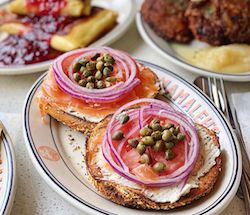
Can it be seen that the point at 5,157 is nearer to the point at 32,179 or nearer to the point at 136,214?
the point at 32,179

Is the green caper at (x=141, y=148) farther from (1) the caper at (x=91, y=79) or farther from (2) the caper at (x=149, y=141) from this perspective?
(1) the caper at (x=91, y=79)

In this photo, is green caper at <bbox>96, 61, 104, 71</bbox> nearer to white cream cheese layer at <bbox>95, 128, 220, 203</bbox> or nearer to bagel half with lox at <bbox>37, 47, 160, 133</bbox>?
bagel half with lox at <bbox>37, 47, 160, 133</bbox>

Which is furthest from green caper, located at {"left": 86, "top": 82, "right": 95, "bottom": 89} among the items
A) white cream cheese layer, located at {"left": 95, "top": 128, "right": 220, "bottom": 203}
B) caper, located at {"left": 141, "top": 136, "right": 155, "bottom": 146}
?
caper, located at {"left": 141, "top": 136, "right": 155, "bottom": 146}

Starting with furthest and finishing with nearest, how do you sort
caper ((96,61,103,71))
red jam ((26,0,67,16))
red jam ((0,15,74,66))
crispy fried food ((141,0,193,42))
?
red jam ((26,0,67,16))
crispy fried food ((141,0,193,42))
red jam ((0,15,74,66))
caper ((96,61,103,71))

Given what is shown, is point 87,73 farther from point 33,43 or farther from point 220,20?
point 220,20

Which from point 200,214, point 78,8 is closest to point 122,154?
point 200,214

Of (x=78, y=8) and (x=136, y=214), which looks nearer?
(x=136, y=214)

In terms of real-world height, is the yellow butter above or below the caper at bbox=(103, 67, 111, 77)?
below
